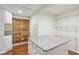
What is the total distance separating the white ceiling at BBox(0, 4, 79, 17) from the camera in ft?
3.60

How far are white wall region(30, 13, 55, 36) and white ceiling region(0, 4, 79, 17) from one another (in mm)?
71

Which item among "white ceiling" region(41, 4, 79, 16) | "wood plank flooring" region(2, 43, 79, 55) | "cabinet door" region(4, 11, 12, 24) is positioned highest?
"white ceiling" region(41, 4, 79, 16)

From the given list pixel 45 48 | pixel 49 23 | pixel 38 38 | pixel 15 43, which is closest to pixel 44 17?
pixel 49 23

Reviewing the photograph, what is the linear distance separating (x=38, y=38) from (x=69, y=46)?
448 mm

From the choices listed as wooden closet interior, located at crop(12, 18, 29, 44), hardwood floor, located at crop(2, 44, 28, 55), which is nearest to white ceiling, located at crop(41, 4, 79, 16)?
wooden closet interior, located at crop(12, 18, 29, 44)

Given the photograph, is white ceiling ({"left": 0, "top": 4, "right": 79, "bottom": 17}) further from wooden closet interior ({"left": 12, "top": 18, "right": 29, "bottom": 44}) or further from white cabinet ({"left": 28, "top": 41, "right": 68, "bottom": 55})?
white cabinet ({"left": 28, "top": 41, "right": 68, "bottom": 55})

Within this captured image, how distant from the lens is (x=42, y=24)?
1.22 metres

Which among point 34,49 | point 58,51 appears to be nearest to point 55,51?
point 58,51

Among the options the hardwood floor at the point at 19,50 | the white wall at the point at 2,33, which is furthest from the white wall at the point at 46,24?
the white wall at the point at 2,33

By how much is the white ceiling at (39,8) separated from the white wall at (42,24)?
71mm

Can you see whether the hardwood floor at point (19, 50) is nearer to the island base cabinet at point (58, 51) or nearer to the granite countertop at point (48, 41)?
the granite countertop at point (48, 41)

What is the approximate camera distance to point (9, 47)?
45.9 inches

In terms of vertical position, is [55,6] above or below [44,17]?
above
